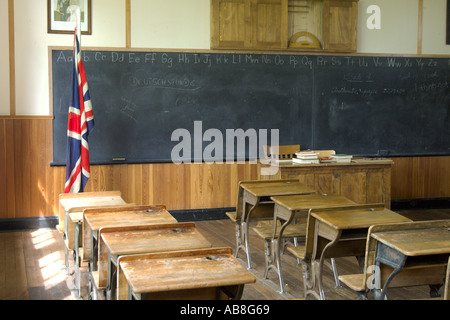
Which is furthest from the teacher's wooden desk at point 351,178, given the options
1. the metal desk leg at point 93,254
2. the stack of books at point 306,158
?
the metal desk leg at point 93,254

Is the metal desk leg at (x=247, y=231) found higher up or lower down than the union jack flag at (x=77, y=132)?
lower down

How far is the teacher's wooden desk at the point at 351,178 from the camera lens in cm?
680

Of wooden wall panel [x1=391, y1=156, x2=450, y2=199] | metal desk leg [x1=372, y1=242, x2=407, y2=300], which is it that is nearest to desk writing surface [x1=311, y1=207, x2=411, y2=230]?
metal desk leg [x1=372, y1=242, x2=407, y2=300]

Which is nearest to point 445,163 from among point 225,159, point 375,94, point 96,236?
point 375,94

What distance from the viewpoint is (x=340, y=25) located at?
7.86m

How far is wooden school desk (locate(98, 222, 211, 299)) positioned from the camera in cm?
332

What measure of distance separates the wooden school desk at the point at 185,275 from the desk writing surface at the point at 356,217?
121 centimetres

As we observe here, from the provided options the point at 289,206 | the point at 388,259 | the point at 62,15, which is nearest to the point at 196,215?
the point at 62,15

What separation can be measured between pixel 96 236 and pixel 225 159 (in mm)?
3960

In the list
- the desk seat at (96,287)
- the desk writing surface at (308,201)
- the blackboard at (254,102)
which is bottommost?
the desk seat at (96,287)

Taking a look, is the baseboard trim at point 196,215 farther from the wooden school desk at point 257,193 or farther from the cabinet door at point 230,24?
the cabinet door at point 230,24

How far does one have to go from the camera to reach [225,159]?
7.70 metres

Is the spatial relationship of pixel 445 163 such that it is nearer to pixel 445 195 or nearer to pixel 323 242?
pixel 445 195

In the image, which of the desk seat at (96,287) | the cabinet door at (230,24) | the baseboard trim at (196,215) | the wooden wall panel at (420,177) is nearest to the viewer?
the desk seat at (96,287)
